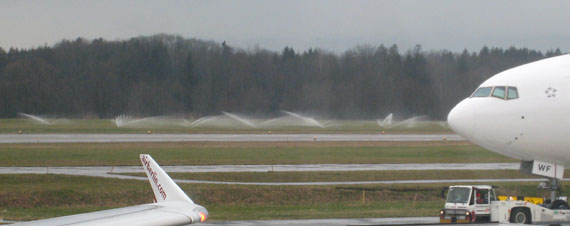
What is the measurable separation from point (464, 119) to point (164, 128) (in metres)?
75.6

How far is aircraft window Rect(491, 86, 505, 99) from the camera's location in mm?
26172

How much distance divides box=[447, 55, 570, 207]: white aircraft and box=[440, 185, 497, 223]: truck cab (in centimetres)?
220

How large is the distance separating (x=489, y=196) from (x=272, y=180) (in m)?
A: 20.9

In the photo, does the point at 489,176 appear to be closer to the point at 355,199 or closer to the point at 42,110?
the point at 355,199

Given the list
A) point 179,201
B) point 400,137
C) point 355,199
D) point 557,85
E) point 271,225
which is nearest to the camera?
point 179,201

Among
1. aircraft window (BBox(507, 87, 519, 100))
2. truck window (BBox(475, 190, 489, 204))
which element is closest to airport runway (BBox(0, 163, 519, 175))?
truck window (BBox(475, 190, 489, 204))

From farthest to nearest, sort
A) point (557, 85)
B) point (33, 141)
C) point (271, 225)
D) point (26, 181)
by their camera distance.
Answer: point (33, 141) → point (26, 181) → point (271, 225) → point (557, 85)

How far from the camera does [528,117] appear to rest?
25.5m

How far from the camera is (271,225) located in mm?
27531

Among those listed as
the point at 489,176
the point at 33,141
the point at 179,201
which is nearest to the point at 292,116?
the point at 33,141

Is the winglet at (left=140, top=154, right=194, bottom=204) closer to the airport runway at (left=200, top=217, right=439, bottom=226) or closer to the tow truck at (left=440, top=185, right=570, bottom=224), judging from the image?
the airport runway at (left=200, top=217, right=439, bottom=226)

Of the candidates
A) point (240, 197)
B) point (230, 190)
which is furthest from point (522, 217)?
point (230, 190)

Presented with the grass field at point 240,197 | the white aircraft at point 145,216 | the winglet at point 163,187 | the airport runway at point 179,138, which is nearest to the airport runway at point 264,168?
the grass field at point 240,197

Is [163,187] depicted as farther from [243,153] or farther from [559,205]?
[243,153]
